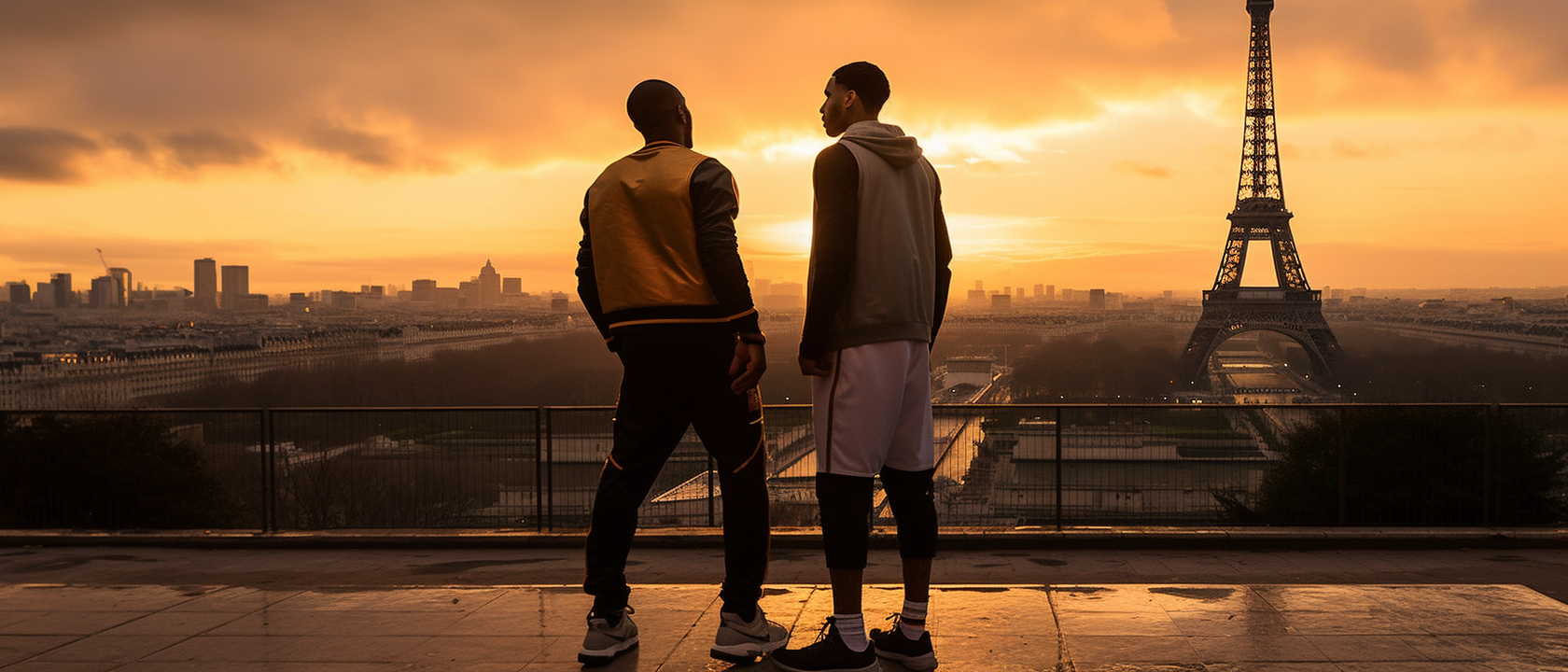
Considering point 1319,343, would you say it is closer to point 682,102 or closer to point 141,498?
point 141,498

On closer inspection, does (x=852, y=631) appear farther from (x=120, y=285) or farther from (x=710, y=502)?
(x=120, y=285)

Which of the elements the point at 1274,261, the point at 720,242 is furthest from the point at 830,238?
the point at 1274,261

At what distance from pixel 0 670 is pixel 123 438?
57.9 feet

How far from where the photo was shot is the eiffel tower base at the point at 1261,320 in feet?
199

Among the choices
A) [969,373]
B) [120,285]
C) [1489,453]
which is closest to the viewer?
[1489,453]

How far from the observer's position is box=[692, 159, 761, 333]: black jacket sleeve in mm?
3318

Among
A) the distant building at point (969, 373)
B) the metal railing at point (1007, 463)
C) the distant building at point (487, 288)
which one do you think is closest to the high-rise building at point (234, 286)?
the distant building at point (487, 288)

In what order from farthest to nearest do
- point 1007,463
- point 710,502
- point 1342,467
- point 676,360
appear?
point 1007,463, point 710,502, point 1342,467, point 676,360

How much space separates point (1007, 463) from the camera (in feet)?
45.5

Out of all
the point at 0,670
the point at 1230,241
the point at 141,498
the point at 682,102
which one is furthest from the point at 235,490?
the point at 1230,241

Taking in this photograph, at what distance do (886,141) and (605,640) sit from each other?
172 centimetres

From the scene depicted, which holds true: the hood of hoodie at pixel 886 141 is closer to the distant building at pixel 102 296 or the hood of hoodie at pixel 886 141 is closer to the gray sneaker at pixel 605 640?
the gray sneaker at pixel 605 640

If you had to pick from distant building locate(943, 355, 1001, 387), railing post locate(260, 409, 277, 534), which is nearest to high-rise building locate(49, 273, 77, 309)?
distant building locate(943, 355, 1001, 387)

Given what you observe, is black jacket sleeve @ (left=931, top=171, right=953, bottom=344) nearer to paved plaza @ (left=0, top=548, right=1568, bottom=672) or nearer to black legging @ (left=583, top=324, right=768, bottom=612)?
black legging @ (left=583, top=324, right=768, bottom=612)
